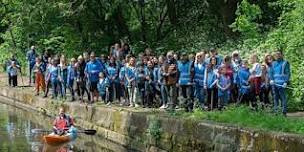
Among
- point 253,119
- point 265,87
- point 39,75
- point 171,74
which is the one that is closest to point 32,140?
point 171,74

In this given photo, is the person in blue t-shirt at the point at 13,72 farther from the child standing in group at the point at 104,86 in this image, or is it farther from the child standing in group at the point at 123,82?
the child standing in group at the point at 123,82

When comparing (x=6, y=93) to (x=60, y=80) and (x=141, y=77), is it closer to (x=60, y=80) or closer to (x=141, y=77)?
(x=60, y=80)

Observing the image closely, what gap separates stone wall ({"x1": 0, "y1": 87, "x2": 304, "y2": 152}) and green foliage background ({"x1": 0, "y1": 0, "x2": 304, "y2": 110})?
5.09m

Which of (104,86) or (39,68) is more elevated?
(39,68)

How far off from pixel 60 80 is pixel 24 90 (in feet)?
20.5

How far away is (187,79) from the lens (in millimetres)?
17047

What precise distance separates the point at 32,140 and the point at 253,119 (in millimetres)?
9084

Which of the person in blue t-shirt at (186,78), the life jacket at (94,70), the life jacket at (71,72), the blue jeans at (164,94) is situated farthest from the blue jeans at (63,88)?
the person in blue t-shirt at (186,78)

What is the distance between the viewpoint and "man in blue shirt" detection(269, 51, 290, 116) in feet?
48.4

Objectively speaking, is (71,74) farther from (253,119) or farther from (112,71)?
(253,119)

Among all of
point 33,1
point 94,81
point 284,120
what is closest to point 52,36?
point 33,1

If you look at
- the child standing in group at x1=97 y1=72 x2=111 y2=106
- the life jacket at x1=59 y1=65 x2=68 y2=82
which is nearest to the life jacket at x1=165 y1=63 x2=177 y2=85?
the child standing in group at x1=97 y1=72 x2=111 y2=106

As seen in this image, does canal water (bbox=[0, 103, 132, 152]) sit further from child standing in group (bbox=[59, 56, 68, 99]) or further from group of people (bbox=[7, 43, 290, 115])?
child standing in group (bbox=[59, 56, 68, 99])

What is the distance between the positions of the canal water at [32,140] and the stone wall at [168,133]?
0.42m
